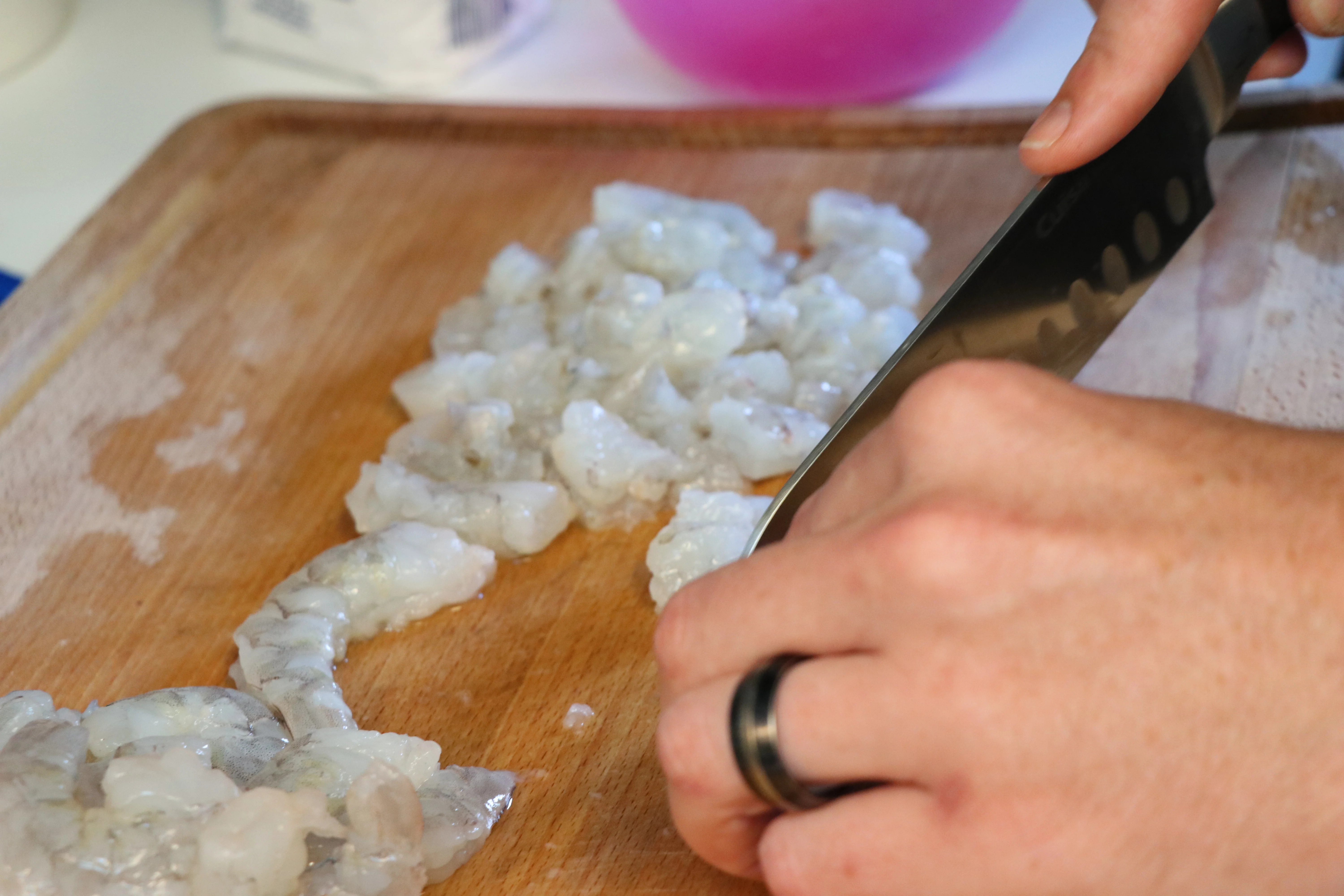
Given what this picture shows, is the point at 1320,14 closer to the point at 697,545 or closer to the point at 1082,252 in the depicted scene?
the point at 1082,252

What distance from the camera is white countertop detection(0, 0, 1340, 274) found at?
5.22 feet

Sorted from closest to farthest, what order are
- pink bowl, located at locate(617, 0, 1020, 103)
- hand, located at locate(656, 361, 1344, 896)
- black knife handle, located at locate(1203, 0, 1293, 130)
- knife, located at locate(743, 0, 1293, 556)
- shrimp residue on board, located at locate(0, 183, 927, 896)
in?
hand, located at locate(656, 361, 1344, 896) → shrimp residue on board, located at locate(0, 183, 927, 896) → knife, located at locate(743, 0, 1293, 556) → black knife handle, located at locate(1203, 0, 1293, 130) → pink bowl, located at locate(617, 0, 1020, 103)

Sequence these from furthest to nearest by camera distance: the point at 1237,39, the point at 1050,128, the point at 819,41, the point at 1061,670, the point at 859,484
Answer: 1. the point at 819,41
2. the point at 1237,39
3. the point at 1050,128
4. the point at 859,484
5. the point at 1061,670

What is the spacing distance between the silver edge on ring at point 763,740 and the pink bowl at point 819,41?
0.99 meters

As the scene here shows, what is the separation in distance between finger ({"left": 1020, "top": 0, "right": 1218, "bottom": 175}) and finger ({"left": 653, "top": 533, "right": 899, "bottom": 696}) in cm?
39

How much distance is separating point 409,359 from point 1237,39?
0.74 meters

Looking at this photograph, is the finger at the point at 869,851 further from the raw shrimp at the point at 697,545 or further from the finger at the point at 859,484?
the raw shrimp at the point at 697,545

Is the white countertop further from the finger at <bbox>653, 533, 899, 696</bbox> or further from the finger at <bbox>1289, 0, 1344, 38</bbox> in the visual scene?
the finger at <bbox>653, 533, 899, 696</bbox>

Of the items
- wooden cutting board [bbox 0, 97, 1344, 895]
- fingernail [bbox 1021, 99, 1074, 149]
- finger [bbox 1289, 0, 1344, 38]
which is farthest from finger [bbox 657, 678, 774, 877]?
finger [bbox 1289, 0, 1344, 38]

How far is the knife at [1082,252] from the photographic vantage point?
0.84m

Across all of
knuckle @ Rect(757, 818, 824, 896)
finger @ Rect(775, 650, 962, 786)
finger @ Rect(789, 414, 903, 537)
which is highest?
finger @ Rect(789, 414, 903, 537)

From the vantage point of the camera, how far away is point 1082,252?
92cm

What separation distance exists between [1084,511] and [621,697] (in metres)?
0.39

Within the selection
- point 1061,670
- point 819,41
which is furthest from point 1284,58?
point 1061,670
